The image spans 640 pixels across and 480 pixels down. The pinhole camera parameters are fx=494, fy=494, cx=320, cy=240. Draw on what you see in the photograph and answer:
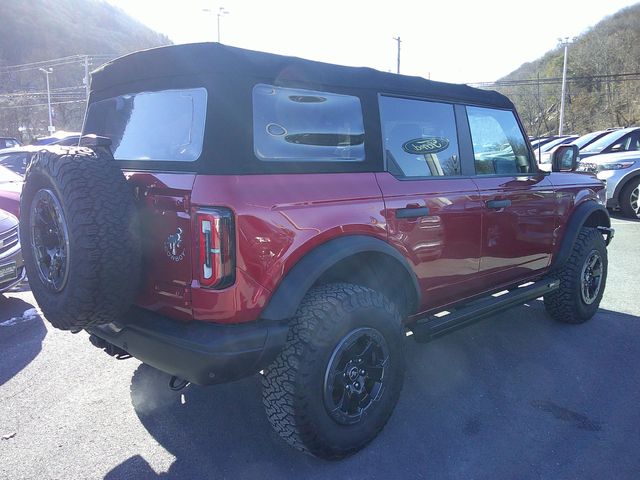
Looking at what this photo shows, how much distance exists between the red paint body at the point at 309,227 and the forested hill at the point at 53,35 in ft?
275

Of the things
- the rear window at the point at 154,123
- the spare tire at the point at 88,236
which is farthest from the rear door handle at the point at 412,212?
the spare tire at the point at 88,236

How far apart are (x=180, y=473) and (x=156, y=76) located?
2.07m

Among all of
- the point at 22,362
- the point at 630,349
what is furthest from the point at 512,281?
the point at 22,362

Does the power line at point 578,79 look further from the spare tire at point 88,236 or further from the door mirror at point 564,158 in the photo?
the spare tire at point 88,236

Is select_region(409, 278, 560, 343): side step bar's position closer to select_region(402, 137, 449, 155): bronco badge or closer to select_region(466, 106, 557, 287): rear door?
select_region(466, 106, 557, 287): rear door

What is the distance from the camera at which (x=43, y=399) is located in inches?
129

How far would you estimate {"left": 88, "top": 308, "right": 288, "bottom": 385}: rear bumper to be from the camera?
2172 millimetres

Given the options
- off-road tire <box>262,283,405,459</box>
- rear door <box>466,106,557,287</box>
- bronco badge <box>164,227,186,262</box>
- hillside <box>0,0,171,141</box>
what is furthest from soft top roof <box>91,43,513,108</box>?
hillside <box>0,0,171,141</box>

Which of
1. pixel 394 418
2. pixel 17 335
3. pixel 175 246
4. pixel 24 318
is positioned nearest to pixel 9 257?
pixel 24 318

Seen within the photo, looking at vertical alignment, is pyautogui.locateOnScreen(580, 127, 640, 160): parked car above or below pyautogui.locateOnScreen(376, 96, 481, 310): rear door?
above

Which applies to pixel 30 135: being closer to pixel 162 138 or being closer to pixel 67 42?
pixel 67 42

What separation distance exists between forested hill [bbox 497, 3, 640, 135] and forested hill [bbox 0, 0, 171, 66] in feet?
182

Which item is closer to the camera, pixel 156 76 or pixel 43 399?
pixel 156 76

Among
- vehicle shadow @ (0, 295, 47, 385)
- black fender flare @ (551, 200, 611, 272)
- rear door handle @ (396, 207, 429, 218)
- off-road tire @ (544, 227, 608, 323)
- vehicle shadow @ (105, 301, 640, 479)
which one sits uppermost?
rear door handle @ (396, 207, 429, 218)
